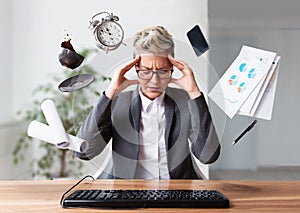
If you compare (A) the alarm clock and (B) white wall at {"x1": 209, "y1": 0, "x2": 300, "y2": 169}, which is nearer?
(A) the alarm clock

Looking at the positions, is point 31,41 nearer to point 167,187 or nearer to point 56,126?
point 56,126

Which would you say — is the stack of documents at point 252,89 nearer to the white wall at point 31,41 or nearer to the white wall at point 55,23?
the white wall at point 55,23

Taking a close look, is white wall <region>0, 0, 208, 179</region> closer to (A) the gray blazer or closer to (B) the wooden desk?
(A) the gray blazer

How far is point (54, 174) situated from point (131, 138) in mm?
1743

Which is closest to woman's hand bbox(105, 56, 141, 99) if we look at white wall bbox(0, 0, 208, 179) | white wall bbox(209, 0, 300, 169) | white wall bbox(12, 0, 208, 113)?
white wall bbox(209, 0, 300, 169)

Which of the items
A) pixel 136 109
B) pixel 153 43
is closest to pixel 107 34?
pixel 153 43

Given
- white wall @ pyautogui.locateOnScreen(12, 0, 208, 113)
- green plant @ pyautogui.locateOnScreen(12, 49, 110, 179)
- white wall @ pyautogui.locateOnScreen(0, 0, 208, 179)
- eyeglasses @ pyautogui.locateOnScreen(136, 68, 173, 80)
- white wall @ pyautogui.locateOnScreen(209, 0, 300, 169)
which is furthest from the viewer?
green plant @ pyautogui.locateOnScreen(12, 49, 110, 179)

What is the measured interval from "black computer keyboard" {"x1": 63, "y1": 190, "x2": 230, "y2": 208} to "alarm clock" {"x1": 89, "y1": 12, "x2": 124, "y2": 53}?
1.99ft

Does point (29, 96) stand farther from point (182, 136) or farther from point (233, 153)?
point (182, 136)

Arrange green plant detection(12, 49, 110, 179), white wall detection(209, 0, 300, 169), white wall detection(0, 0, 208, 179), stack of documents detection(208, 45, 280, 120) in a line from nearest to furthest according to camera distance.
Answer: stack of documents detection(208, 45, 280, 120), white wall detection(209, 0, 300, 169), white wall detection(0, 0, 208, 179), green plant detection(12, 49, 110, 179)

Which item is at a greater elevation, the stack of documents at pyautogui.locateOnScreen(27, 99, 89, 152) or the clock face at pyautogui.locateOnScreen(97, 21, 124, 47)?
the clock face at pyautogui.locateOnScreen(97, 21, 124, 47)

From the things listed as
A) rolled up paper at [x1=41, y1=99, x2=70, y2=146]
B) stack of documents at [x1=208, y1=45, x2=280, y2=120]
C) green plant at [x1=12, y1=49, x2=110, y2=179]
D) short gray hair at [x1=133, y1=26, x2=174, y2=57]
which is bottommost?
green plant at [x1=12, y1=49, x2=110, y2=179]

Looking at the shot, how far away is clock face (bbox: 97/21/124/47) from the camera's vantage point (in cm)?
175

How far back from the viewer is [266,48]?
8.39 ft
